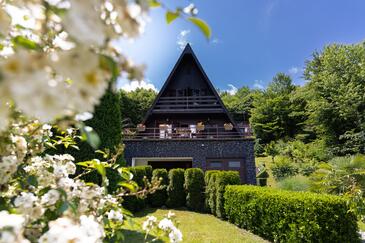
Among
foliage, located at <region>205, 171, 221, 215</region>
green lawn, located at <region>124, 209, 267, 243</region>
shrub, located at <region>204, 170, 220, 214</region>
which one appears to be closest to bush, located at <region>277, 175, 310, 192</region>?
shrub, located at <region>204, 170, 220, 214</region>

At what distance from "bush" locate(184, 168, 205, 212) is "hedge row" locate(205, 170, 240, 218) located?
0.41 m

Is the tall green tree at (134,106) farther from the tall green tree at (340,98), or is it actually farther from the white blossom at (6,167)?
the white blossom at (6,167)

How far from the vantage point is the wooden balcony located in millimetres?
16156

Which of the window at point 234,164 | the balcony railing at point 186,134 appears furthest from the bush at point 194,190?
the balcony railing at point 186,134

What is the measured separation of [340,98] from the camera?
21547mm

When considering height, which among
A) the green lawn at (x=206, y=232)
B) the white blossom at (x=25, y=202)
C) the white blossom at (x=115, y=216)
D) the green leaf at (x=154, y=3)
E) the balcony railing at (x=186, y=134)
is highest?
the balcony railing at (x=186, y=134)

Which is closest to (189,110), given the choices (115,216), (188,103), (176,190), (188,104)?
(188,104)

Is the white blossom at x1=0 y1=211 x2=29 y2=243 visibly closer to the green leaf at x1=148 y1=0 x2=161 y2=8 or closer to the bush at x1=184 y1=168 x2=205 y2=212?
the green leaf at x1=148 y1=0 x2=161 y2=8

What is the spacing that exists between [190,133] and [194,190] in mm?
4697

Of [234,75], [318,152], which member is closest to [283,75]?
[234,75]

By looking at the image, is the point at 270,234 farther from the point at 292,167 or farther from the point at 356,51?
the point at 356,51

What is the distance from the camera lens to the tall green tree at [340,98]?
2088cm

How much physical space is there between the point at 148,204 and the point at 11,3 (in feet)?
35.7

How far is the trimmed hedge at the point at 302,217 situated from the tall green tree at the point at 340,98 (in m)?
17.2
